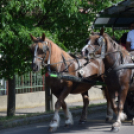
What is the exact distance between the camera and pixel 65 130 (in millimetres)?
7277

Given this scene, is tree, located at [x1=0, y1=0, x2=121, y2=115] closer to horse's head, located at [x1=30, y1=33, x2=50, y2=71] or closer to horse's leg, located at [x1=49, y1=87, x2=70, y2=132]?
horse's head, located at [x1=30, y1=33, x2=50, y2=71]

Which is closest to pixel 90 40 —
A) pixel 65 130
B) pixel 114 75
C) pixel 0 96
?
pixel 114 75

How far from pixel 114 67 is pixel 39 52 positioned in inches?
67.8

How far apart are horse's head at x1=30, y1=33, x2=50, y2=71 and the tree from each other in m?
1.44

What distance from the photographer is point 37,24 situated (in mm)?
9625

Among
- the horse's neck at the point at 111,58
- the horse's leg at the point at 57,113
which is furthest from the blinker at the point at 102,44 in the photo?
the horse's leg at the point at 57,113

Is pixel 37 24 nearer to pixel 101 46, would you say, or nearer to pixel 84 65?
pixel 84 65

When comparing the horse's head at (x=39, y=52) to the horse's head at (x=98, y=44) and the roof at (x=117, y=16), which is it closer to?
the horse's head at (x=98, y=44)

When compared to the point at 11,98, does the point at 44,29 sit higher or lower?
higher

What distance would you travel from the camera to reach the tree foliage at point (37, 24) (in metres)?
8.20

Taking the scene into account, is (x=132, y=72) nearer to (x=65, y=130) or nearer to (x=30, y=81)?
(x=65, y=130)

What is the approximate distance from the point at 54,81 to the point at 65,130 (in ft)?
3.96

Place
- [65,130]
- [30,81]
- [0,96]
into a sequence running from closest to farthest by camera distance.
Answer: [65,130]
[0,96]
[30,81]

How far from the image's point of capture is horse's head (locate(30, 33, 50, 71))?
6738 mm
